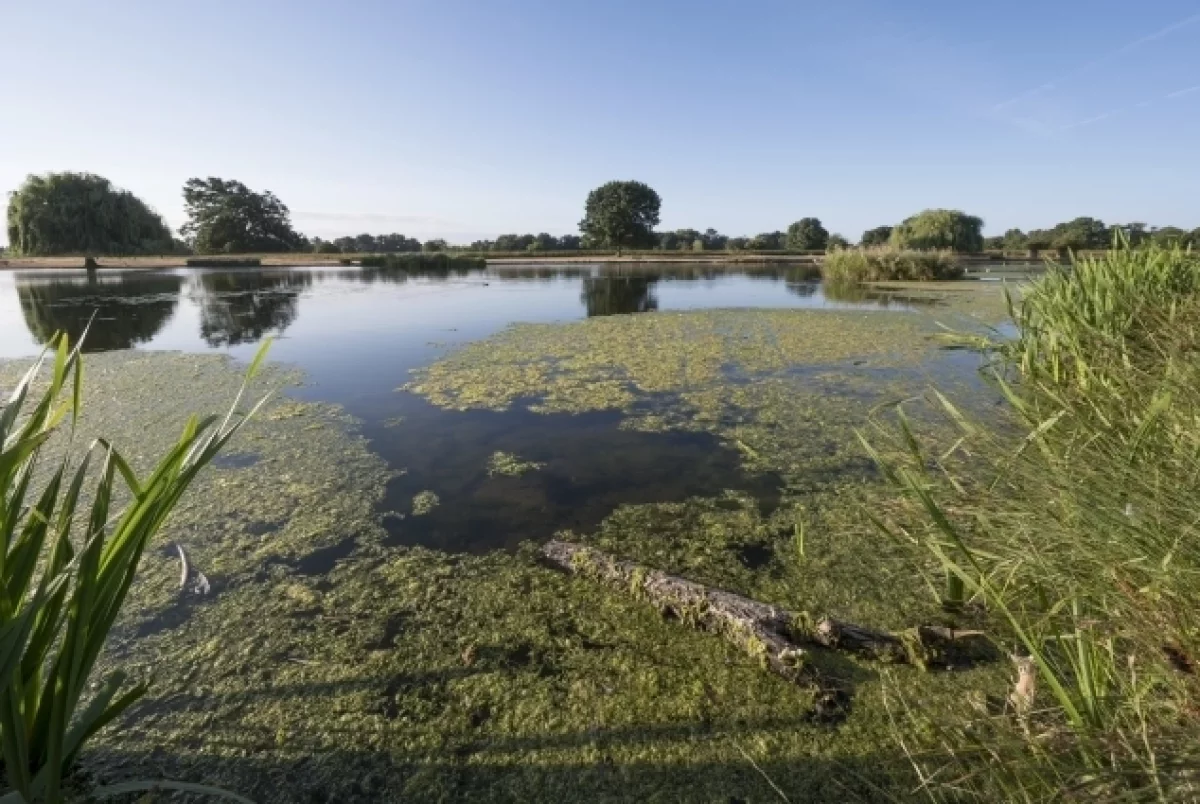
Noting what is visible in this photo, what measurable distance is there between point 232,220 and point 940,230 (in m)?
51.3

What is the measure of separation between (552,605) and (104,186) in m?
39.9

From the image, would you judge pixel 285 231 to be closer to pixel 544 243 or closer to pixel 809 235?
pixel 544 243

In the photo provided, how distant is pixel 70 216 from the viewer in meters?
28.0

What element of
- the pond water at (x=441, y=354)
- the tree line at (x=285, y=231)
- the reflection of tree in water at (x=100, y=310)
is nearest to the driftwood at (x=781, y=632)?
the pond water at (x=441, y=354)

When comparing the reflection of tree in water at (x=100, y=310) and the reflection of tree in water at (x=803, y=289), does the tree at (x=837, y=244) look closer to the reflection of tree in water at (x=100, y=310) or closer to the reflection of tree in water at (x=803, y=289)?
the reflection of tree in water at (x=803, y=289)

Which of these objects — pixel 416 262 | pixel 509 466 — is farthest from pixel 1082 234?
pixel 509 466

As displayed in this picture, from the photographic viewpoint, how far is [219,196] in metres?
44.5

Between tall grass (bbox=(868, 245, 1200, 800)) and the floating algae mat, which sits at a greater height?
tall grass (bbox=(868, 245, 1200, 800))

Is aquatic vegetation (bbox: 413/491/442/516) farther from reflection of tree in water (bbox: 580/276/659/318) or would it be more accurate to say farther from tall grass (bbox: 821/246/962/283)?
tall grass (bbox: 821/246/962/283)

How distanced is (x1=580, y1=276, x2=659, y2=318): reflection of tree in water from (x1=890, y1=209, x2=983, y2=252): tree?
23409 millimetres

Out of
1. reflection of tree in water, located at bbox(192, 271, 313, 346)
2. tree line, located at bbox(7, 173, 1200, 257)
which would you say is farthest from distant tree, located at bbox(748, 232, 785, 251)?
reflection of tree in water, located at bbox(192, 271, 313, 346)

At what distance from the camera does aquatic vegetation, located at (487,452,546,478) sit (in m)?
3.32

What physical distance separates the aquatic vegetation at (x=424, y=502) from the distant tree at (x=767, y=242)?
45599mm

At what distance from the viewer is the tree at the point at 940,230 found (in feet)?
112
